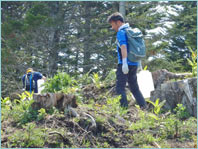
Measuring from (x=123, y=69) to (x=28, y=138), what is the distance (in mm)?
2365

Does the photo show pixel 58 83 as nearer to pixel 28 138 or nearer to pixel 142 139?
pixel 28 138

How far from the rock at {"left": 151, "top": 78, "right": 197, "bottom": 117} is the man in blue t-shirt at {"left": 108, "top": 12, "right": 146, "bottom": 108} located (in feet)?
2.01

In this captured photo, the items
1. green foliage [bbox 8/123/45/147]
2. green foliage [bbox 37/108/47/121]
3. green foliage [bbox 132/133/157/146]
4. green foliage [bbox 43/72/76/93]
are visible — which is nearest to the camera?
green foliage [bbox 8/123/45/147]

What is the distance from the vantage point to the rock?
5.29 m

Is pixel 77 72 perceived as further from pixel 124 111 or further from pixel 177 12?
pixel 124 111

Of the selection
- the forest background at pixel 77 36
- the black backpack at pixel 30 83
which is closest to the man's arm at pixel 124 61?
the black backpack at pixel 30 83

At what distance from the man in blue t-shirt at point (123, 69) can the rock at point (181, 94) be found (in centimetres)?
61

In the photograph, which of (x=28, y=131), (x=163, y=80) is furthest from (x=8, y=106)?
(x=163, y=80)

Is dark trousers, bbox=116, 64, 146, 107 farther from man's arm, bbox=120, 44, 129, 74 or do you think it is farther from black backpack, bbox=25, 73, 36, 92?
black backpack, bbox=25, 73, 36, 92

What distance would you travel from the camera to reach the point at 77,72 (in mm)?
16719

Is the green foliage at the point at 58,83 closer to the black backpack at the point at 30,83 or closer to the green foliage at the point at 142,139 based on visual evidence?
the green foliage at the point at 142,139

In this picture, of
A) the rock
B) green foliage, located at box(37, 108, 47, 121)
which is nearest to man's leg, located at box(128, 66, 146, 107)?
the rock

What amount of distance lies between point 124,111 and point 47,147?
1742 millimetres

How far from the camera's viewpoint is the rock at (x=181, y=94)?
5.29 metres
